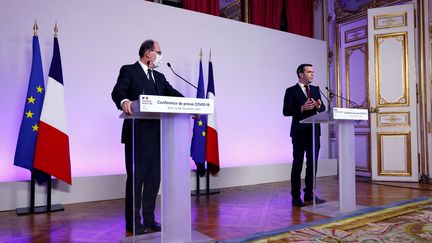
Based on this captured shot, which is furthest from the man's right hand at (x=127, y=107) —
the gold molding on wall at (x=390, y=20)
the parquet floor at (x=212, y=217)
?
the gold molding on wall at (x=390, y=20)

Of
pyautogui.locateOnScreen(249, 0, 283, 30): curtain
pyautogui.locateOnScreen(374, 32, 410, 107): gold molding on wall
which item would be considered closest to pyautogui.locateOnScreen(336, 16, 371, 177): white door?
pyautogui.locateOnScreen(374, 32, 410, 107): gold molding on wall

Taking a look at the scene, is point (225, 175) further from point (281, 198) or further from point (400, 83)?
point (400, 83)

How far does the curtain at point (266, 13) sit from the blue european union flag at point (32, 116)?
11.4 feet

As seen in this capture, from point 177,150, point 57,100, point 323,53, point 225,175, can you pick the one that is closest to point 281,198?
point 225,175

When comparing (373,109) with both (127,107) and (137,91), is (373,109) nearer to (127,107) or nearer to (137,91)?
(137,91)

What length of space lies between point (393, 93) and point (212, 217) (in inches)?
137

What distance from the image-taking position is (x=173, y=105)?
1788 mm

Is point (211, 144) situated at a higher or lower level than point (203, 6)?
lower

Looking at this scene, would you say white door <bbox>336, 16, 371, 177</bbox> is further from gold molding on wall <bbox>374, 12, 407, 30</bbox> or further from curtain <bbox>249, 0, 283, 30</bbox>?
curtain <bbox>249, 0, 283, 30</bbox>

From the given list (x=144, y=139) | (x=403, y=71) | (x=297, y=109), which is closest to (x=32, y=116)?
(x=144, y=139)

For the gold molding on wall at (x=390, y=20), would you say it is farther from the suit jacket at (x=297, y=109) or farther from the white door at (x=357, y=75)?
the suit jacket at (x=297, y=109)

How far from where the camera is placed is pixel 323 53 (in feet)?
20.0

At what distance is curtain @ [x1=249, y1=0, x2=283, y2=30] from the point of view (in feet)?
18.8

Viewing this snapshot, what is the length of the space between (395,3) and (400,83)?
4.07 feet
